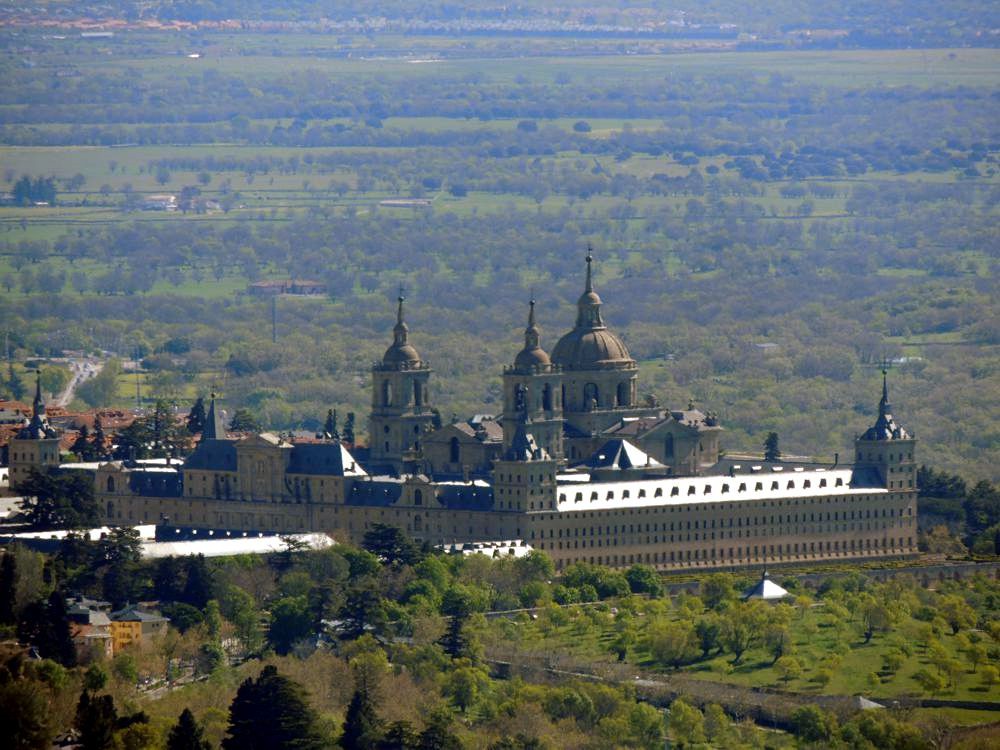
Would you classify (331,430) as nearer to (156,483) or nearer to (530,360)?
(156,483)

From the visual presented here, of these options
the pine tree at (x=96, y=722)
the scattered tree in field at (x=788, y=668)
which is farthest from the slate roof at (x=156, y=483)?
the pine tree at (x=96, y=722)

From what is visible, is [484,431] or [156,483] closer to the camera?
[484,431]

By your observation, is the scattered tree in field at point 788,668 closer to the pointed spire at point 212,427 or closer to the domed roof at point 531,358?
the domed roof at point 531,358

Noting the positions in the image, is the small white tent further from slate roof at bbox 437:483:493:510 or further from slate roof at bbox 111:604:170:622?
slate roof at bbox 111:604:170:622

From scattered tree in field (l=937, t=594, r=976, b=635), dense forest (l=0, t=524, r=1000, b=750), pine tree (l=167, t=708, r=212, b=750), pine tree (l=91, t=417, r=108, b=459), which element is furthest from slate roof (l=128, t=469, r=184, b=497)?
pine tree (l=167, t=708, r=212, b=750)

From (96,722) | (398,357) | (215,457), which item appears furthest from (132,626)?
(398,357)

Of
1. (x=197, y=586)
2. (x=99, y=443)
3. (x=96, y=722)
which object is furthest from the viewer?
(x=99, y=443)

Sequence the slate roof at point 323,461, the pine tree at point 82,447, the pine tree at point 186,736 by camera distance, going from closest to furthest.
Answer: the pine tree at point 186,736 → the slate roof at point 323,461 → the pine tree at point 82,447

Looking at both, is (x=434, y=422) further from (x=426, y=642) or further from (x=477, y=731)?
(x=477, y=731)
